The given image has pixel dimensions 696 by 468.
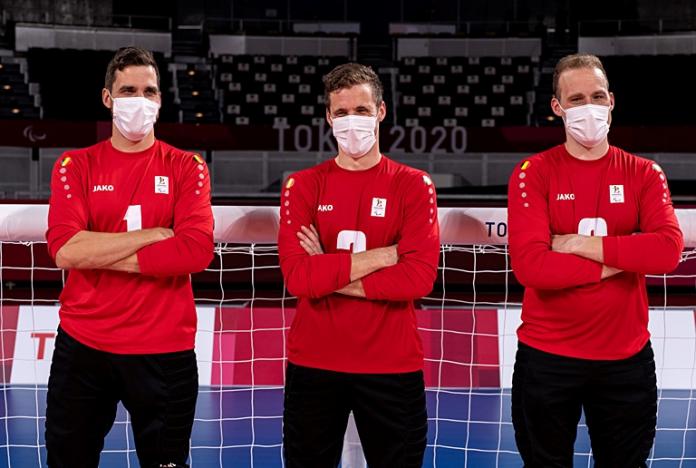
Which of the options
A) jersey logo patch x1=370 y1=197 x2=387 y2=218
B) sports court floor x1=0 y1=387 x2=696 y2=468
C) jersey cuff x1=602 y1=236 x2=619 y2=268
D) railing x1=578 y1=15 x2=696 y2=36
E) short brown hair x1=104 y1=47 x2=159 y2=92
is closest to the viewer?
jersey cuff x1=602 y1=236 x2=619 y2=268

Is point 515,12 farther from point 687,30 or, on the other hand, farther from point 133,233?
point 133,233

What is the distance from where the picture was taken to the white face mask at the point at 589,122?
9.44 feet

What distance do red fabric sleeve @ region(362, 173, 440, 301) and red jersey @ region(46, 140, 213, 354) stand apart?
655 millimetres

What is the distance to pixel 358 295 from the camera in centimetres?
279

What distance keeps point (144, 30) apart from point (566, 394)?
68.1 feet

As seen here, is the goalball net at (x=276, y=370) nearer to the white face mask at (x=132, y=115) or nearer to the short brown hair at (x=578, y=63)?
the white face mask at (x=132, y=115)

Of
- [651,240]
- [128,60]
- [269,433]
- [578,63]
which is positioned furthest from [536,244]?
[269,433]

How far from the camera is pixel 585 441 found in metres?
5.12

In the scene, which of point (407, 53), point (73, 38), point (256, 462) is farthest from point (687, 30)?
point (256, 462)

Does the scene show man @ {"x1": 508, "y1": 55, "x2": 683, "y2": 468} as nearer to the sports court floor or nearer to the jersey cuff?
the jersey cuff

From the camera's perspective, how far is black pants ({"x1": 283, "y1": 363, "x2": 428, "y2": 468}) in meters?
2.78

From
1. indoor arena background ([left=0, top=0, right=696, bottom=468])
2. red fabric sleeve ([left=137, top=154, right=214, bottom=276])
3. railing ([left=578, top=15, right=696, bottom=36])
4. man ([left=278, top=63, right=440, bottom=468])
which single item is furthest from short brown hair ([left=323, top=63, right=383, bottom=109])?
railing ([left=578, top=15, right=696, bottom=36])

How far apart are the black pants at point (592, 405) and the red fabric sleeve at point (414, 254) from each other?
18.1 inches

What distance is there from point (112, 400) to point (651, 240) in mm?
1988
